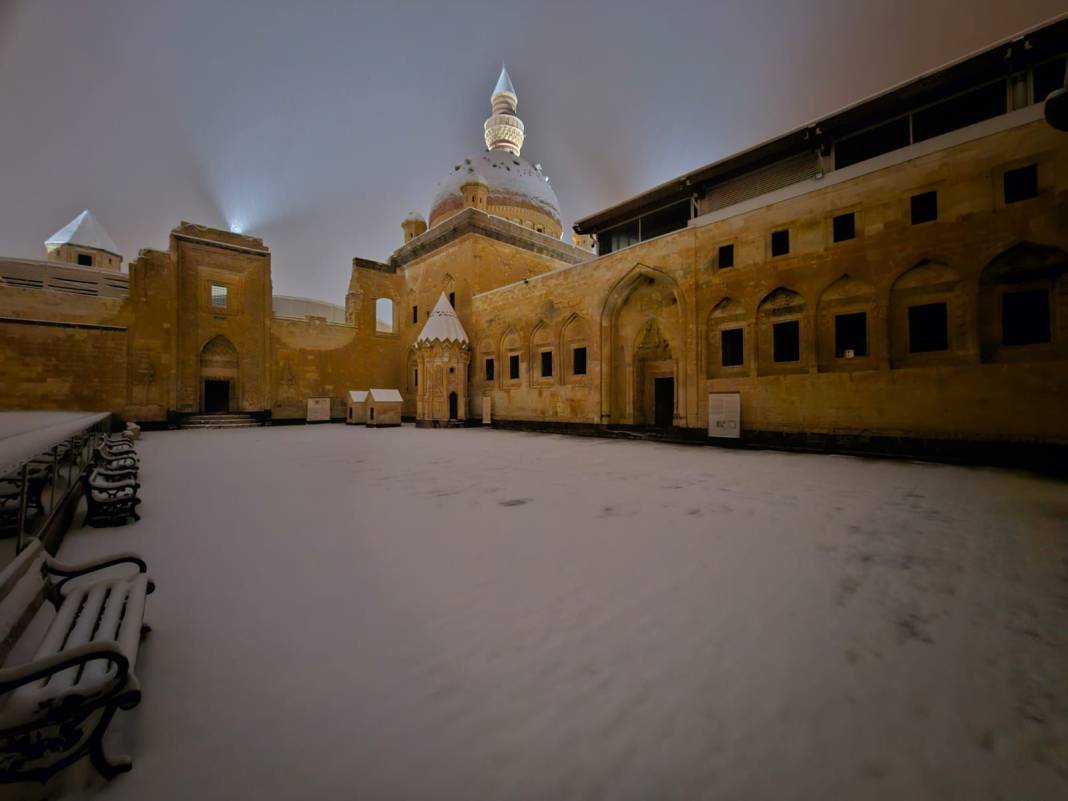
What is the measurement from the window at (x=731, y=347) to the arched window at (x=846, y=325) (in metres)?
2.01

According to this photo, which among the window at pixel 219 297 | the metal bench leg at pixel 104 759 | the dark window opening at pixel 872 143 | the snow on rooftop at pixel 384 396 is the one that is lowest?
the metal bench leg at pixel 104 759

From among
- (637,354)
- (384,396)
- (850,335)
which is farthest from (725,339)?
(384,396)

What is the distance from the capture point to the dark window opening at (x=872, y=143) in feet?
37.9

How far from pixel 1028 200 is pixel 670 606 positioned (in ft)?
37.5

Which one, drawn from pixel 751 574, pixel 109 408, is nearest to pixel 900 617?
pixel 751 574

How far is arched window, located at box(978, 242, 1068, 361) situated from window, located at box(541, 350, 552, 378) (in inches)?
505

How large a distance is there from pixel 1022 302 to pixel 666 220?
11243mm

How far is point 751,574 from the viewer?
316cm

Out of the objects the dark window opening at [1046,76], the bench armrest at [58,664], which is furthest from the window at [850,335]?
the bench armrest at [58,664]

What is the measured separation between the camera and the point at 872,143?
11992mm

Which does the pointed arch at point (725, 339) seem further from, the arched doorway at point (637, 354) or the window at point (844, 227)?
the window at point (844, 227)

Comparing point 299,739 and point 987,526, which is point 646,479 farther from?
point 299,739

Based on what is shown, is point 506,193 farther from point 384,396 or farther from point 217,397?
point 217,397

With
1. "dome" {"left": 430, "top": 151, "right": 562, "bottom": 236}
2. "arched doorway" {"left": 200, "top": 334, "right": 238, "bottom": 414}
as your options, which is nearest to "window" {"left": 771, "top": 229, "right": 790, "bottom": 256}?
"dome" {"left": 430, "top": 151, "right": 562, "bottom": 236}
